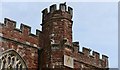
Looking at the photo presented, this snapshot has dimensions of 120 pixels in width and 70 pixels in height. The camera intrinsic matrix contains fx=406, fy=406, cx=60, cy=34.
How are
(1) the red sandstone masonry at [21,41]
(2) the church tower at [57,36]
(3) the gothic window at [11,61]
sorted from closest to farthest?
(3) the gothic window at [11,61] < (1) the red sandstone masonry at [21,41] < (2) the church tower at [57,36]

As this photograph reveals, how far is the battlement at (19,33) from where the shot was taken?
17336mm

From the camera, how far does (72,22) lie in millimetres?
18812

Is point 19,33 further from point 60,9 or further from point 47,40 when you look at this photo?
point 60,9

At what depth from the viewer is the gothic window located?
1694 cm

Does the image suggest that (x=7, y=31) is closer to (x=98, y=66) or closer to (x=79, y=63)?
(x=79, y=63)

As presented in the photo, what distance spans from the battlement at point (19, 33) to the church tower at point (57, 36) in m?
0.52

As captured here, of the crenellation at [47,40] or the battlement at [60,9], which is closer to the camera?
the crenellation at [47,40]

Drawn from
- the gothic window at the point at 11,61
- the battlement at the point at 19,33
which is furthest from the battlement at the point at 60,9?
the gothic window at the point at 11,61

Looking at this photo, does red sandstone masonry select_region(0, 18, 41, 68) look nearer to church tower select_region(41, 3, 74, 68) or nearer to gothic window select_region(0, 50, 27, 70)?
gothic window select_region(0, 50, 27, 70)

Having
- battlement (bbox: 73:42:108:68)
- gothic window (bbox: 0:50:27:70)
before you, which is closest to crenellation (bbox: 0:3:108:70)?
battlement (bbox: 73:42:108:68)

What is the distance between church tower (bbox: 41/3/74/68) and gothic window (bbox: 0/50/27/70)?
1.05m

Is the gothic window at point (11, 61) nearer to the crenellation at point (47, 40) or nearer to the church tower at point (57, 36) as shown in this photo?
the crenellation at point (47, 40)

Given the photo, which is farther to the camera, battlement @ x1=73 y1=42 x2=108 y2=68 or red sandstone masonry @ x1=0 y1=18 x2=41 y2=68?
battlement @ x1=73 y1=42 x2=108 y2=68

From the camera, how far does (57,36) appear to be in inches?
710
